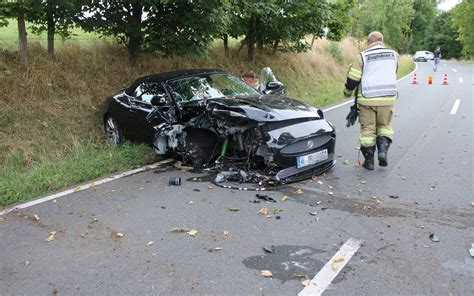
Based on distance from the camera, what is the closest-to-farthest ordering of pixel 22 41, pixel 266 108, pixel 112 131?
pixel 266 108
pixel 112 131
pixel 22 41

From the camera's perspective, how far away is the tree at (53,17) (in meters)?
8.95

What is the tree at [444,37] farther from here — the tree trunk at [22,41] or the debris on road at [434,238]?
the debris on road at [434,238]

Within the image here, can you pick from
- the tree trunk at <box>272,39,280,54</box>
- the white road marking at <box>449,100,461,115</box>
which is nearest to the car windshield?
the white road marking at <box>449,100,461,115</box>

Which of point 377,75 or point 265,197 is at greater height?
point 377,75

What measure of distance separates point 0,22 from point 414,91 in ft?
48.0

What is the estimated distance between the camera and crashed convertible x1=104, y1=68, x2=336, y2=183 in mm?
5832

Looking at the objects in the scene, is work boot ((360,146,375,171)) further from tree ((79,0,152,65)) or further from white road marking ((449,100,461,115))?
white road marking ((449,100,461,115))

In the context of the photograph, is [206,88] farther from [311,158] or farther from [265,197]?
[265,197]

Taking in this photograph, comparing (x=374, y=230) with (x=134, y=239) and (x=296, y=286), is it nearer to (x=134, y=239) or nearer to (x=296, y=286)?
(x=296, y=286)

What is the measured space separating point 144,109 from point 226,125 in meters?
1.86

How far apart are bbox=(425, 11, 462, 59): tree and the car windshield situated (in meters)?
76.3

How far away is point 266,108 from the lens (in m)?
6.12

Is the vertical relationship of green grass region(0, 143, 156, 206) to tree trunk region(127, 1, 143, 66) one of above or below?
below

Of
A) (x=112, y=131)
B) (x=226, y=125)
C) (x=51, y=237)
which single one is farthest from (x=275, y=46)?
(x=51, y=237)
